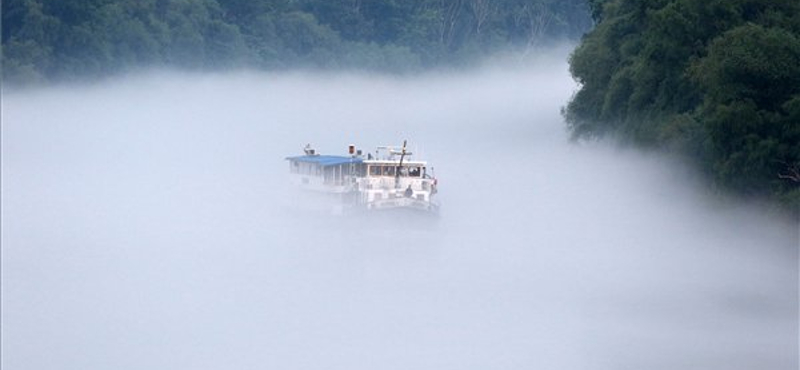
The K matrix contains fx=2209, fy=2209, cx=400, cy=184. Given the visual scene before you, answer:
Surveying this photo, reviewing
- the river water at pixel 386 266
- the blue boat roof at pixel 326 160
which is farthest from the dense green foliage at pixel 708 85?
the blue boat roof at pixel 326 160

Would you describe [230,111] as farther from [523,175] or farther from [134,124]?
[523,175]

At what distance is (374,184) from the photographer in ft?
152

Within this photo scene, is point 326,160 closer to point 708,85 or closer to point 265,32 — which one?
point 708,85

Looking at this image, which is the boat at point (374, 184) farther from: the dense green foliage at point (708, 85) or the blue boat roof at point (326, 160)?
the dense green foliage at point (708, 85)

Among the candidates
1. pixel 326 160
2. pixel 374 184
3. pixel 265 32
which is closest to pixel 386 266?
pixel 374 184

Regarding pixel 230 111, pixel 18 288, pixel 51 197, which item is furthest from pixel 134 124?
pixel 18 288

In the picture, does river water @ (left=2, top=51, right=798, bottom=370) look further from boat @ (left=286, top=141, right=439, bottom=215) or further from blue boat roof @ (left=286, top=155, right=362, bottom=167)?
blue boat roof @ (left=286, top=155, right=362, bottom=167)

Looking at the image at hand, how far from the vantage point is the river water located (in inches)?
1220

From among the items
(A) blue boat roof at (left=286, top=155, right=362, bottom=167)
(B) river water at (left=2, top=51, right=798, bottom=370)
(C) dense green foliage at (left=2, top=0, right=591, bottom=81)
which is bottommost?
(B) river water at (left=2, top=51, right=798, bottom=370)

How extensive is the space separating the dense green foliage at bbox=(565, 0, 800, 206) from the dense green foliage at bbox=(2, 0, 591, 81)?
3435cm

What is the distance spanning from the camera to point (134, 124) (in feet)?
238

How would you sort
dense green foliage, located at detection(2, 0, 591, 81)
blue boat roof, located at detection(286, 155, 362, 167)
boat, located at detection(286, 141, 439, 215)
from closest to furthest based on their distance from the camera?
boat, located at detection(286, 141, 439, 215), blue boat roof, located at detection(286, 155, 362, 167), dense green foliage, located at detection(2, 0, 591, 81)

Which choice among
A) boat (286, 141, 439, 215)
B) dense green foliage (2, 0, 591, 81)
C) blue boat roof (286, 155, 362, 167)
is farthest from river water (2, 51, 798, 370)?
dense green foliage (2, 0, 591, 81)

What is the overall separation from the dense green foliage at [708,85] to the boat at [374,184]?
5.19 metres
